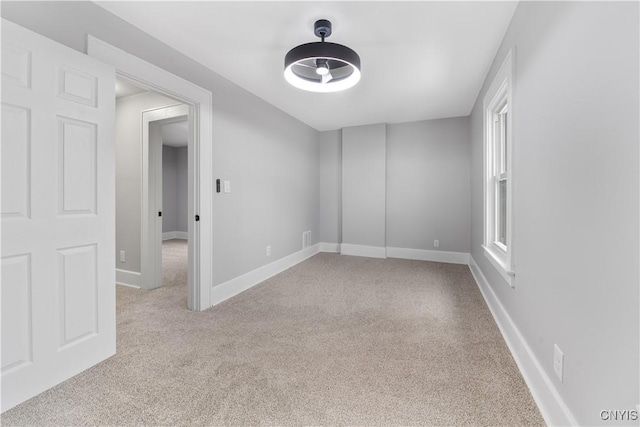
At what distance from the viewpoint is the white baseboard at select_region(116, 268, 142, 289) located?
11.4 ft

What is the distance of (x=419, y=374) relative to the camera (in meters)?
1.76

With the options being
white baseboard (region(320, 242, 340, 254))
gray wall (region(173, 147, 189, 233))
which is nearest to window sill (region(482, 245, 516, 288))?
white baseboard (region(320, 242, 340, 254))

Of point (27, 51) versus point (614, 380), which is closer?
point (614, 380)

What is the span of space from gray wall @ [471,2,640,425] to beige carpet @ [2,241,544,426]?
0.49 metres

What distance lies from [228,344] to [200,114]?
2054 mm

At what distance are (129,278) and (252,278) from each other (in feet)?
4.97

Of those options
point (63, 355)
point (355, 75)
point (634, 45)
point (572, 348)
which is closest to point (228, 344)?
point (63, 355)

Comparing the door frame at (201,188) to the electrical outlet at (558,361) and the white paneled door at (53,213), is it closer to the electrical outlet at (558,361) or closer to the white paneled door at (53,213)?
the white paneled door at (53,213)

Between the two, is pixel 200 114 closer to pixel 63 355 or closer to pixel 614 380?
pixel 63 355

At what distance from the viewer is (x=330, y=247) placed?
221 inches

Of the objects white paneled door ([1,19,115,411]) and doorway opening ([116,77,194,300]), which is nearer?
white paneled door ([1,19,115,411])

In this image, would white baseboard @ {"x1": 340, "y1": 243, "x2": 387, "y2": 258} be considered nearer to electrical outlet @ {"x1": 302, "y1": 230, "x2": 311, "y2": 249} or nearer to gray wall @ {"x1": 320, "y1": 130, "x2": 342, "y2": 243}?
gray wall @ {"x1": 320, "y1": 130, "x2": 342, "y2": 243}

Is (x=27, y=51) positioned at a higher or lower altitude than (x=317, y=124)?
lower

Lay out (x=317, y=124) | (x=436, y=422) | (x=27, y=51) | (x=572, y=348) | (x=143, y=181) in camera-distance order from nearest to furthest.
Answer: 1. (x=572, y=348)
2. (x=436, y=422)
3. (x=27, y=51)
4. (x=143, y=181)
5. (x=317, y=124)
